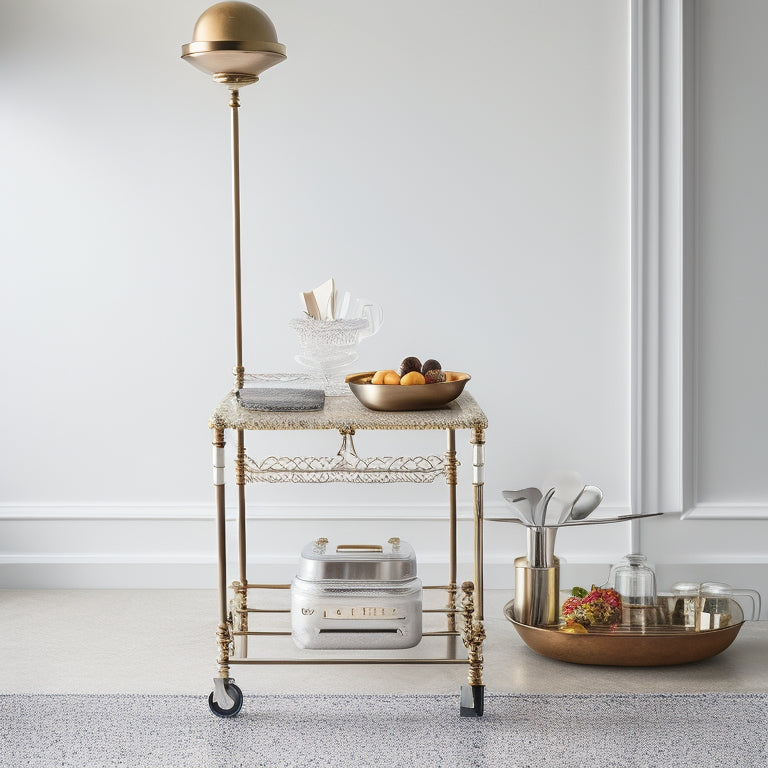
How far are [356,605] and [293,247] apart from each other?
132 centimetres

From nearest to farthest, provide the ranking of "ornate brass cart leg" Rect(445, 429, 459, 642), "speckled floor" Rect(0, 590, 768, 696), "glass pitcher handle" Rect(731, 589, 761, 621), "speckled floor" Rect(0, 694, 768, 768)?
"speckled floor" Rect(0, 694, 768, 768) → "speckled floor" Rect(0, 590, 768, 696) → "ornate brass cart leg" Rect(445, 429, 459, 642) → "glass pitcher handle" Rect(731, 589, 761, 621)

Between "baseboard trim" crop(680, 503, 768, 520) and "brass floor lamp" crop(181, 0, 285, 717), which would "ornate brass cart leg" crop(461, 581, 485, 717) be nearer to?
"brass floor lamp" crop(181, 0, 285, 717)

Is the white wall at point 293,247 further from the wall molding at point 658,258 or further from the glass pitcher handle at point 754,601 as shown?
the glass pitcher handle at point 754,601

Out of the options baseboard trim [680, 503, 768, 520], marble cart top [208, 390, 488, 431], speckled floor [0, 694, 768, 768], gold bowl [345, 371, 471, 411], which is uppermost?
gold bowl [345, 371, 471, 411]

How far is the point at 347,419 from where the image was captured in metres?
2.31

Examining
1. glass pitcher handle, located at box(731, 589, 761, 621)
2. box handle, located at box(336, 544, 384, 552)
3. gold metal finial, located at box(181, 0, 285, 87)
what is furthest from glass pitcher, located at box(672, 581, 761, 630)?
gold metal finial, located at box(181, 0, 285, 87)

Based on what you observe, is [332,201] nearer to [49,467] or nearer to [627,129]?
[627,129]

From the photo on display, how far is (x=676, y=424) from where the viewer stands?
323cm

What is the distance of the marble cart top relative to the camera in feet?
7.50

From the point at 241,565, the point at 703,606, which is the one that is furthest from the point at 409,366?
the point at 703,606

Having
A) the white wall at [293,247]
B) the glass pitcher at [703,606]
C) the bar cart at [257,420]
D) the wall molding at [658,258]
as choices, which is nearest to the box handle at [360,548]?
the bar cart at [257,420]

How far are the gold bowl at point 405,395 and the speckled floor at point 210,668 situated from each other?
0.77 meters

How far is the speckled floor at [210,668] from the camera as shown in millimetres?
2549

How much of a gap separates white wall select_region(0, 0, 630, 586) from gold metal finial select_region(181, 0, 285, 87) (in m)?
0.74
